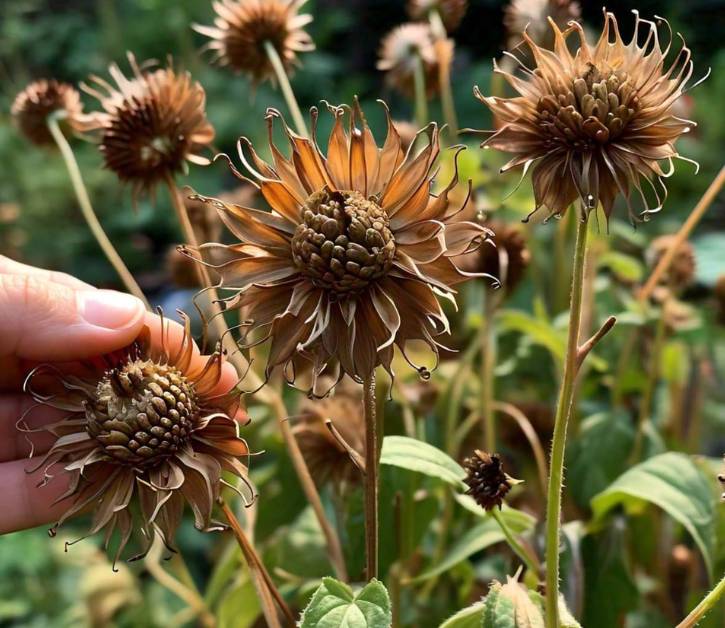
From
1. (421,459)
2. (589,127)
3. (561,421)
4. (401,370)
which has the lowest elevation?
(401,370)

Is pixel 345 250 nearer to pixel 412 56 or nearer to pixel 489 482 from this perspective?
pixel 489 482

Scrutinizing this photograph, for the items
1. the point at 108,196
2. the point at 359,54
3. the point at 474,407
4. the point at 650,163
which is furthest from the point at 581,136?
the point at 359,54

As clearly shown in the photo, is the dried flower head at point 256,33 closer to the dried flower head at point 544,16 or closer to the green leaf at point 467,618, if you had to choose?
the dried flower head at point 544,16

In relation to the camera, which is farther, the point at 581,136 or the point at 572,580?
the point at 572,580

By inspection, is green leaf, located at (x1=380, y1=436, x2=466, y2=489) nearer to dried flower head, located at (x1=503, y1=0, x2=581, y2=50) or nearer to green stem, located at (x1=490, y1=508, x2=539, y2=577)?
green stem, located at (x1=490, y1=508, x2=539, y2=577)

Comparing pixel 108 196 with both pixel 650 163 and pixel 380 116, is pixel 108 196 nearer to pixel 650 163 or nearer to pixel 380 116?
pixel 380 116

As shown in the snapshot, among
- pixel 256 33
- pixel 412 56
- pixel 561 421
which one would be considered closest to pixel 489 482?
pixel 561 421

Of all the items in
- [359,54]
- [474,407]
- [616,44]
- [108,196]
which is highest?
[616,44]

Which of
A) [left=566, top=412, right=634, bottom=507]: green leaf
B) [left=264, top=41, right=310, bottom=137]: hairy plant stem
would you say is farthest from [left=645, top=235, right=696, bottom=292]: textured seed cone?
[left=264, top=41, right=310, bottom=137]: hairy plant stem
